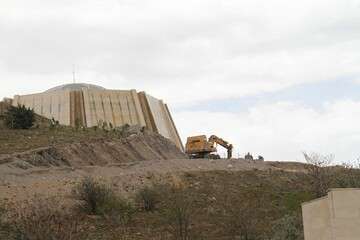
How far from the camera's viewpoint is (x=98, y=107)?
54.7 meters

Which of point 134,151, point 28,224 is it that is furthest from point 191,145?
point 28,224

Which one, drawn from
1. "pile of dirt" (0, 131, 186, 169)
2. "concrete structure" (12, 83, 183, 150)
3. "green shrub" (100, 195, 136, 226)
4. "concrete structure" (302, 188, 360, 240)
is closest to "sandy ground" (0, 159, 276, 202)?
"pile of dirt" (0, 131, 186, 169)

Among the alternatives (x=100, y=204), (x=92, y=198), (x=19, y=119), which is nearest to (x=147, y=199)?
(x=100, y=204)

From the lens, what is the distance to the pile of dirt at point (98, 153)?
103 feet

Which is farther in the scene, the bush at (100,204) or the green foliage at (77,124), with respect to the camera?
the green foliage at (77,124)

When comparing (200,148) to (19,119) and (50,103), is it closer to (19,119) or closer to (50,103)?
(19,119)

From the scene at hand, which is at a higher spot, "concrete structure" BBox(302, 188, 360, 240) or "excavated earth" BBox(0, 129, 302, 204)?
"excavated earth" BBox(0, 129, 302, 204)

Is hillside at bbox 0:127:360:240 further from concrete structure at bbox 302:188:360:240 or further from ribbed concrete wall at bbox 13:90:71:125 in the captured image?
ribbed concrete wall at bbox 13:90:71:125

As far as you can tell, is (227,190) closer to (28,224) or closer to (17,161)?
(17,161)

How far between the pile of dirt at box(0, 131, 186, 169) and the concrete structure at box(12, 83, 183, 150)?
39.8 ft

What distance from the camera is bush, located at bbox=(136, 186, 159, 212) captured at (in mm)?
24375

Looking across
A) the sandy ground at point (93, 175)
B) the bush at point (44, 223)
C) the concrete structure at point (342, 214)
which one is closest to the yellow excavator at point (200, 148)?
the sandy ground at point (93, 175)

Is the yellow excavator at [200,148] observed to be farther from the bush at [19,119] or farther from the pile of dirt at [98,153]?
the bush at [19,119]

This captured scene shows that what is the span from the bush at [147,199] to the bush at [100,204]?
503mm
